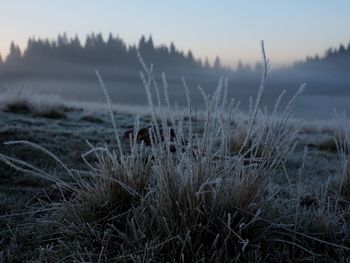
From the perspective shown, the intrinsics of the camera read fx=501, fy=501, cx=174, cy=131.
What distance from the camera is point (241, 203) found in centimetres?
271

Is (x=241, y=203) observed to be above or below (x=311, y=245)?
above

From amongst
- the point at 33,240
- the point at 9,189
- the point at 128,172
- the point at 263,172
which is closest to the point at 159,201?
the point at 128,172

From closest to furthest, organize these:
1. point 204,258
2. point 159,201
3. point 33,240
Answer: point 204,258, point 159,201, point 33,240

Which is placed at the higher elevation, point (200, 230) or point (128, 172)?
point (128, 172)

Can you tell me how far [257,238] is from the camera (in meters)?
2.67

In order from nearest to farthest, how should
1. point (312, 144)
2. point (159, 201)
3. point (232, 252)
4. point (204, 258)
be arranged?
point (204, 258) < point (232, 252) < point (159, 201) < point (312, 144)

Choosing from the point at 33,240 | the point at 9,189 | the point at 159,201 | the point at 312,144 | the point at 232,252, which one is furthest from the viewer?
the point at 312,144

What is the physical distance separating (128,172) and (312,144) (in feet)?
25.4

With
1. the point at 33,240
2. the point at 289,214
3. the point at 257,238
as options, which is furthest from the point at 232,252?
the point at 33,240

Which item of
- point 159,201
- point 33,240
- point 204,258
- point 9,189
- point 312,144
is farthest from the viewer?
point 312,144

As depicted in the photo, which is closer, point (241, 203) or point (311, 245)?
point (241, 203)

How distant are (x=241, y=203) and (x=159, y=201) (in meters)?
0.45

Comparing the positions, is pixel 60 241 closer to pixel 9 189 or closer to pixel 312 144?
pixel 9 189

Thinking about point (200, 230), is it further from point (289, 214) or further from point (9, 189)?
point (9, 189)
